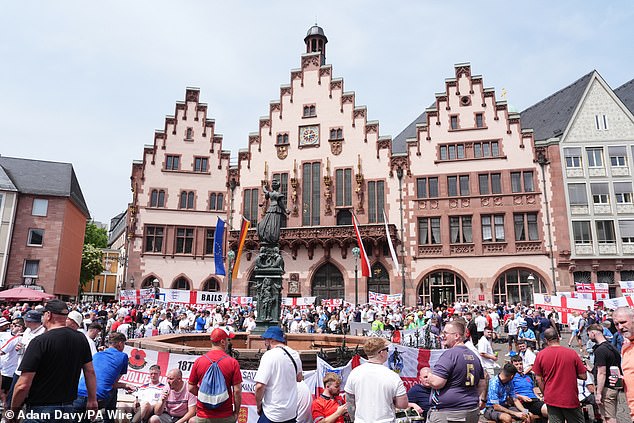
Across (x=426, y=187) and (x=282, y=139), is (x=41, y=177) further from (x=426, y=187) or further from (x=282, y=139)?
(x=426, y=187)

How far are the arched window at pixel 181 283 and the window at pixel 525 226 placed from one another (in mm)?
26661

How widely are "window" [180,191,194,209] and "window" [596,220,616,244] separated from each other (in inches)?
1260

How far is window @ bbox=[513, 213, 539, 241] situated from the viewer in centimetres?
3266

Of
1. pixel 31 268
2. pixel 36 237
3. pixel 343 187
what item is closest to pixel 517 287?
pixel 343 187

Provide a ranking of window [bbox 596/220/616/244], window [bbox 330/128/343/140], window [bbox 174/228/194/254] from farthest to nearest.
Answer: window [bbox 174/228/194/254] < window [bbox 330/128/343/140] < window [bbox 596/220/616/244]

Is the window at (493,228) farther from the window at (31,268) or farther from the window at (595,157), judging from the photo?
the window at (31,268)

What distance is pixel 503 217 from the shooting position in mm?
33344

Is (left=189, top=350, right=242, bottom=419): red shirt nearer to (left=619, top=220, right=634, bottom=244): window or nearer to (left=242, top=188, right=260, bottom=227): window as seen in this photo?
(left=242, top=188, right=260, bottom=227): window

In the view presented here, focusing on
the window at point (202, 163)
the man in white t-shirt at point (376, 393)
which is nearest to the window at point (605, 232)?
the window at point (202, 163)

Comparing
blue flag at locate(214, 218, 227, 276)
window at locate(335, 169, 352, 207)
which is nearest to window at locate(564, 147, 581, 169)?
window at locate(335, 169, 352, 207)

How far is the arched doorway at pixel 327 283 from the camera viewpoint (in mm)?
35406

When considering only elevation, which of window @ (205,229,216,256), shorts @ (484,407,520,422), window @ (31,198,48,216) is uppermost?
window @ (31,198,48,216)

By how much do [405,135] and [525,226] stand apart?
1444cm

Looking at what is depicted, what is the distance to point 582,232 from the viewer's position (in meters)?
31.9
